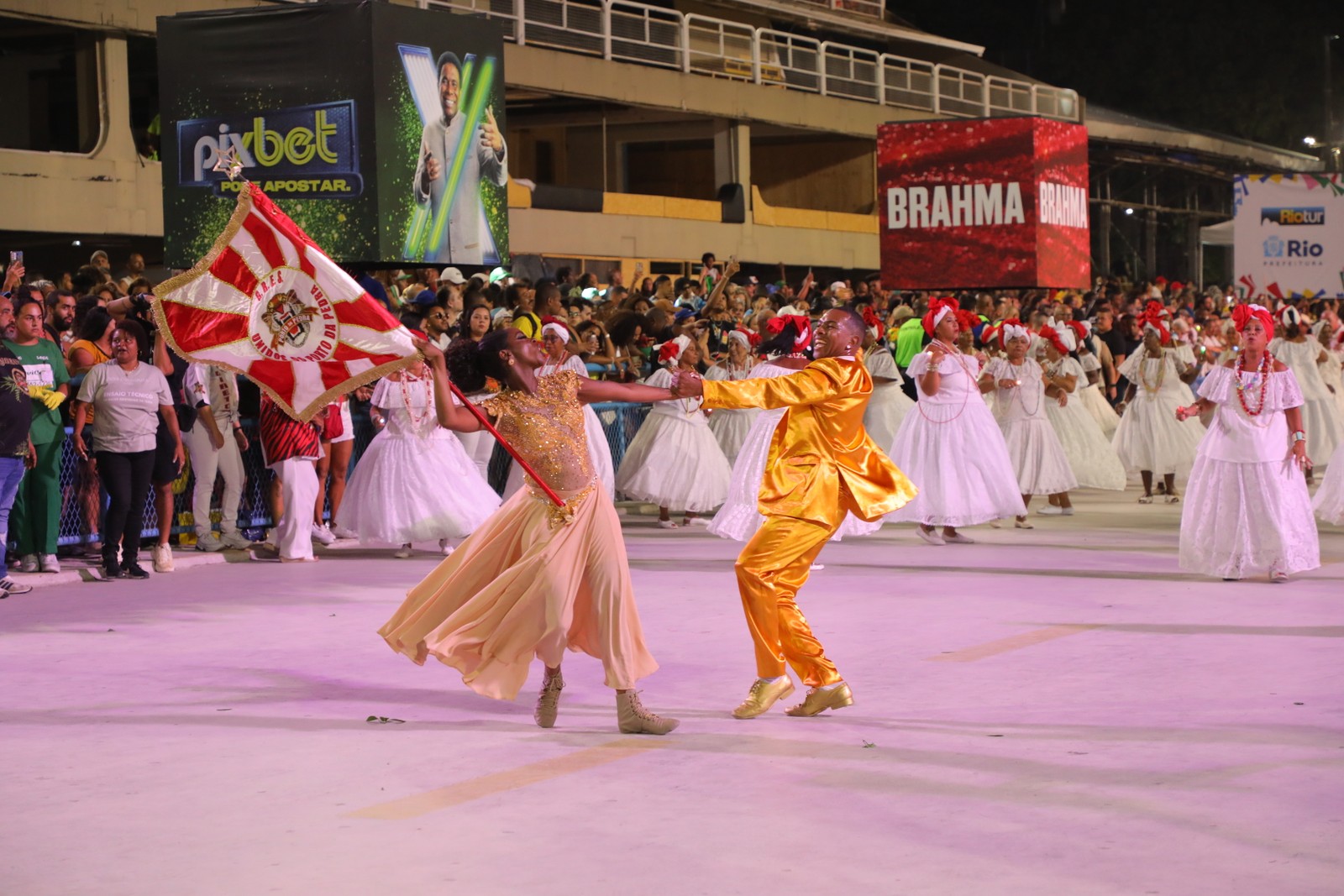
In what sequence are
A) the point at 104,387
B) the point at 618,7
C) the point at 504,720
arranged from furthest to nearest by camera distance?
the point at 618,7 < the point at 104,387 < the point at 504,720

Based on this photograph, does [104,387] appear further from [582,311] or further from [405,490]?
[582,311]

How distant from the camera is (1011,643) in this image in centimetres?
963

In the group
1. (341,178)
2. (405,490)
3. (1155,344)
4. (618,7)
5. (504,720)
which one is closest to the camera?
(504,720)

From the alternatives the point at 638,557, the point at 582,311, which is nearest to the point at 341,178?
the point at 582,311

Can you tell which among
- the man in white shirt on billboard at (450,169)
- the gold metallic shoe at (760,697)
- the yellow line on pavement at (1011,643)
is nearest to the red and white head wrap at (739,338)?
the man in white shirt on billboard at (450,169)

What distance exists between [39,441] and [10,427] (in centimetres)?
77

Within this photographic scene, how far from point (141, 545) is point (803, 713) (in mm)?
7904

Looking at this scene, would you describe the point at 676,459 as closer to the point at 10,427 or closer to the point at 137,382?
the point at 137,382

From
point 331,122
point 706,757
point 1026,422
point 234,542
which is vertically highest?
point 331,122

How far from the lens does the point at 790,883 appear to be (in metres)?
5.28

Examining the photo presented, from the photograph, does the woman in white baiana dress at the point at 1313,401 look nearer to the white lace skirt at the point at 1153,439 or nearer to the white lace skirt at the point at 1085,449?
the white lace skirt at the point at 1153,439

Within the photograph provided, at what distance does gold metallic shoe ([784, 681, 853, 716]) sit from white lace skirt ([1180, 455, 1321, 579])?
16.3 ft

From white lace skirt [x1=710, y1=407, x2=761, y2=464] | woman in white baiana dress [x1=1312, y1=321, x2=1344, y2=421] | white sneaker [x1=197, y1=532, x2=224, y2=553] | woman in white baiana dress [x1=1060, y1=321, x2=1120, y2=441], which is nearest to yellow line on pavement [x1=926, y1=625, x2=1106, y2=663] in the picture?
white sneaker [x1=197, y1=532, x2=224, y2=553]

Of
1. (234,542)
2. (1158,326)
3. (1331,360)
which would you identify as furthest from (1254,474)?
(1331,360)
